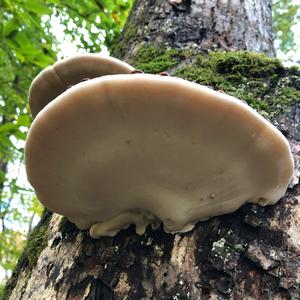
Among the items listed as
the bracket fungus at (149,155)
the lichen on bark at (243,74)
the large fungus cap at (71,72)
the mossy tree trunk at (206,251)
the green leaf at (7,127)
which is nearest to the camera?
the bracket fungus at (149,155)

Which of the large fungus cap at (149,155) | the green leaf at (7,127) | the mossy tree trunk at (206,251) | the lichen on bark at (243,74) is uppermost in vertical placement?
the large fungus cap at (149,155)

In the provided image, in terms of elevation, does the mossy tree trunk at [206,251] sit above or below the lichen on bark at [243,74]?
below

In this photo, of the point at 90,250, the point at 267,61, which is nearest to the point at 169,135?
the point at 90,250

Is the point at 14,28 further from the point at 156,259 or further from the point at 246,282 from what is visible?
the point at 246,282

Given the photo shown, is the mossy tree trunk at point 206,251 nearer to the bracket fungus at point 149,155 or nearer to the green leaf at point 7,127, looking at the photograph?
the bracket fungus at point 149,155

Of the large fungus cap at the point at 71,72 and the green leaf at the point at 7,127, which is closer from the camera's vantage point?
the large fungus cap at the point at 71,72

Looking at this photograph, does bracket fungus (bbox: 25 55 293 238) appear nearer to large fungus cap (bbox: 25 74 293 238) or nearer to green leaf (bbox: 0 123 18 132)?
large fungus cap (bbox: 25 74 293 238)

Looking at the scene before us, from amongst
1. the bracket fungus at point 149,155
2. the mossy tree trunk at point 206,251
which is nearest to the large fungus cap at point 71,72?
the bracket fungus at point 149,155

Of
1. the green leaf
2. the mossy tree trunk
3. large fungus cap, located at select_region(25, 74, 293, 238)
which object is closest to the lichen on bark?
the mossy tree trunk
